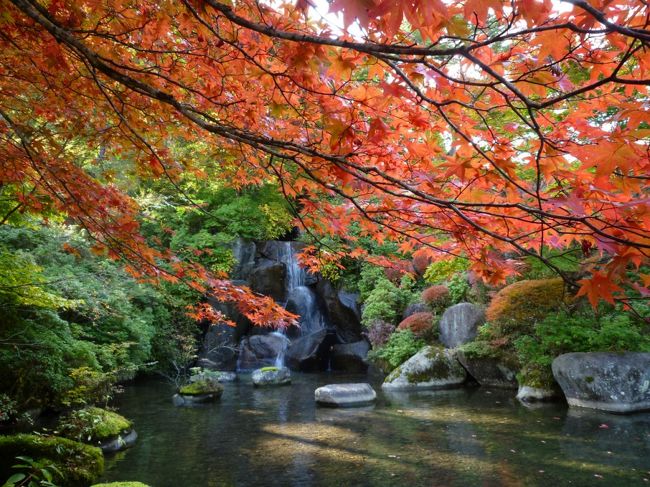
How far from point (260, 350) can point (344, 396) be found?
7.15 m

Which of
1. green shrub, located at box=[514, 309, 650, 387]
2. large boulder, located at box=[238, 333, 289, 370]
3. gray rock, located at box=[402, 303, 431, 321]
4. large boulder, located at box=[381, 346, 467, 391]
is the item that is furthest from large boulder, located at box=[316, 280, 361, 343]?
green shrub, located at box=[514, 309, 650, 387]

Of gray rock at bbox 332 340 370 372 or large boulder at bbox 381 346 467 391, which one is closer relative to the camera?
large boulder at bbox 381 346 467 391

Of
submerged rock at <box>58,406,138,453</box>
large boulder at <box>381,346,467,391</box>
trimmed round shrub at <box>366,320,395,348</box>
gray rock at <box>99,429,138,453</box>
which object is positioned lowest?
gray rock at <box>99,429,138,453</box>

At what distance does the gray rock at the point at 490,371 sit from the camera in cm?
1016

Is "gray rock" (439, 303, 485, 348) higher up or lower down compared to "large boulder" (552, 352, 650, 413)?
higher up

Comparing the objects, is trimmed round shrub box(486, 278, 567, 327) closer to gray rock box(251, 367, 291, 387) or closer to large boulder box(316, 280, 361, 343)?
gray rock box(251, 367, 291, 387)

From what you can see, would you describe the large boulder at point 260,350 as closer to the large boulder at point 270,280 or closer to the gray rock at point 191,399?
the large boulder at point 270,280

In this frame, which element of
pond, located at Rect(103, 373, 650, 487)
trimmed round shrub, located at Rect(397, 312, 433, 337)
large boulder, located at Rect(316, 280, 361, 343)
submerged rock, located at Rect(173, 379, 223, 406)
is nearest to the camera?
pond, located at Rect(103, 373, 650, 487)

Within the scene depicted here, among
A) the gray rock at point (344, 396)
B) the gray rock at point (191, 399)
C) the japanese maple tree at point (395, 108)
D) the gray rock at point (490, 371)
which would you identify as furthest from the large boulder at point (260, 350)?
the japanese maple tree at point (395, 108)

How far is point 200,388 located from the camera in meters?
9.63

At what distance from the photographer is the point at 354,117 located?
2070 mm

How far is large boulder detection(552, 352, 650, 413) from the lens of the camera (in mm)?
7500

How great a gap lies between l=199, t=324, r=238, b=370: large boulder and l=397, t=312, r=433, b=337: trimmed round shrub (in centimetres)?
582

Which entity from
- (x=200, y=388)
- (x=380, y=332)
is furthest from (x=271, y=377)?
(x=380, y=332)
